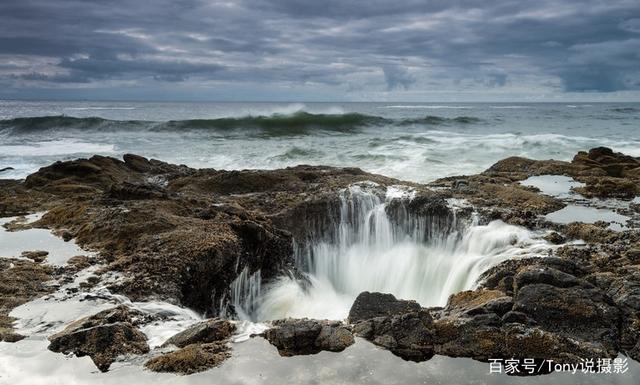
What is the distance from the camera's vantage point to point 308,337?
4863 mm

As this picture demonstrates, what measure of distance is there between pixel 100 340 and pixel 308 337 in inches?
73.2

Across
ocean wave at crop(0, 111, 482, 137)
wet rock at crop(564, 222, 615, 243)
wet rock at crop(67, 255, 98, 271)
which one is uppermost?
ocean wave at crop(0, 111, 482, 137)

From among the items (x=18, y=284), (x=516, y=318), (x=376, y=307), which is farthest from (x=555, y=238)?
(x=18, y=284)

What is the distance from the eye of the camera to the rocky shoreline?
4719 mm

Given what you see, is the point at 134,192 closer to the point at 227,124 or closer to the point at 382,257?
the point at 382,257

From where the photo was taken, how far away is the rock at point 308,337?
15.6ft

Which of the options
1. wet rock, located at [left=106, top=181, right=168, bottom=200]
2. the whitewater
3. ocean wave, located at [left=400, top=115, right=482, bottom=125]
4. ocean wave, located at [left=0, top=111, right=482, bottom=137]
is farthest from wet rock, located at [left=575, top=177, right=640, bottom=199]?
ocean wave, located at [left=400, top=115, right=482, bottom=125]

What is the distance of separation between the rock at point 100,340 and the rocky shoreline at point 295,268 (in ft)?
0.04

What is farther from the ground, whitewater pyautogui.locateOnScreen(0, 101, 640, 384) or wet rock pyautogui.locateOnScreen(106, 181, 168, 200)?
wet rock pyautogui.locateOnScreen(106, 181, 168, 200)

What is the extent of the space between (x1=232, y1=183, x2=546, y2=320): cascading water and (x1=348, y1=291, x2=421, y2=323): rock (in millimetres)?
1822

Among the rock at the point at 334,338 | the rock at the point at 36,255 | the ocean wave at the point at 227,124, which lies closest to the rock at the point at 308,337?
the rock at the point at 334,338

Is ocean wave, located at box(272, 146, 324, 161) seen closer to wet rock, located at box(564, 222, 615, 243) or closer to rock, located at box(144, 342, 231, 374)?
wet rock, located at box(564, 222, 615, 243)

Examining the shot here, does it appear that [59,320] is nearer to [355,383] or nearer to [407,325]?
[355,383]

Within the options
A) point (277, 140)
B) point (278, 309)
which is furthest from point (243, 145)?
point (278, 309)
